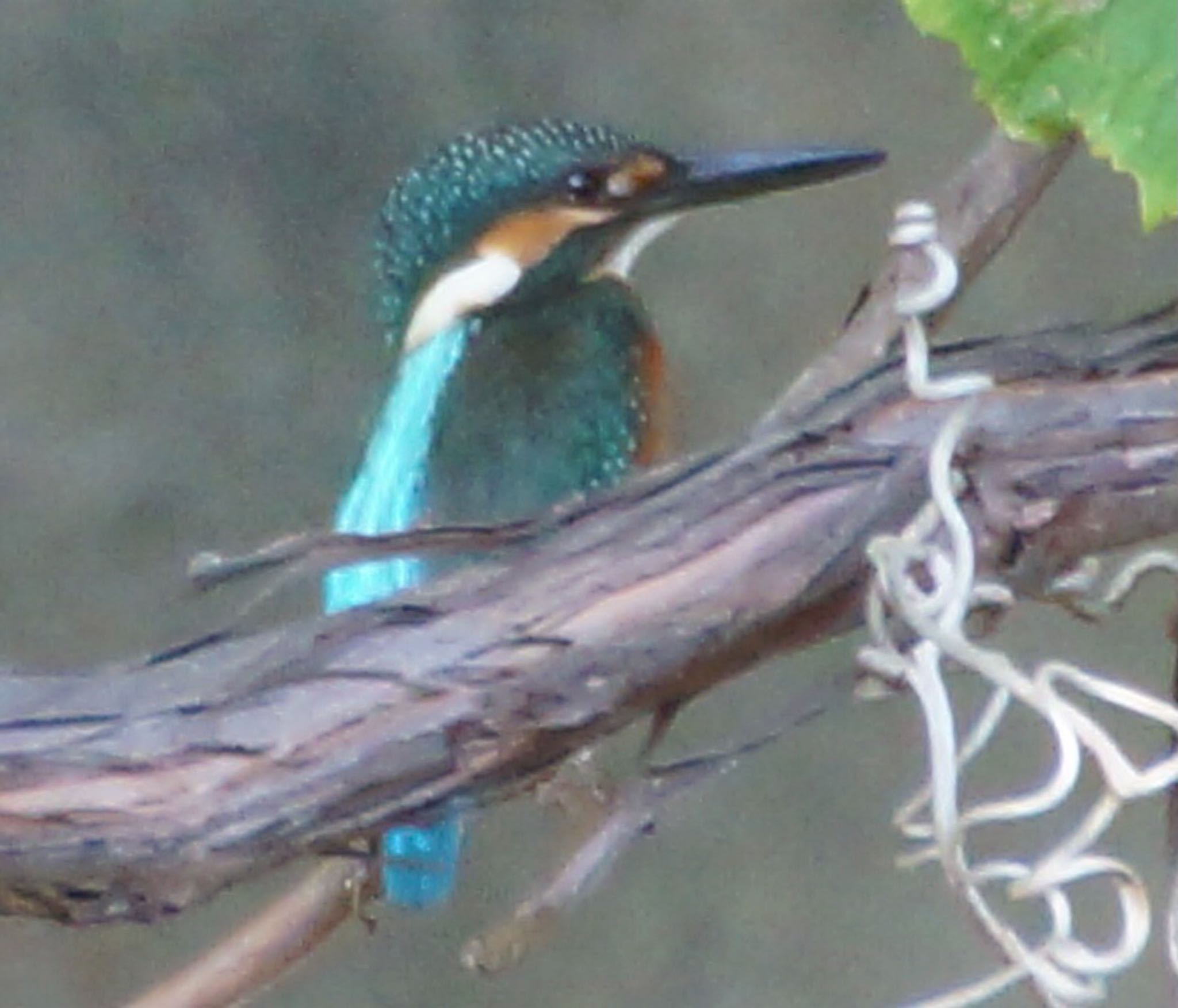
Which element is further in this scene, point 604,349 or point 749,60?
point 749,60

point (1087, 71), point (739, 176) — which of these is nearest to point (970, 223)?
point (739, 176)

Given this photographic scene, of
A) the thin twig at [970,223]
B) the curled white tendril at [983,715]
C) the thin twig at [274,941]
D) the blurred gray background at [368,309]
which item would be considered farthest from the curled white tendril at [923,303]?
the blurred gray background at [368,309]

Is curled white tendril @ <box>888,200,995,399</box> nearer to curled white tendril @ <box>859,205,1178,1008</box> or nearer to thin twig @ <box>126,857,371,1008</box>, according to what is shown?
curled white tendril @ <box>859,205,1178,1008</box>

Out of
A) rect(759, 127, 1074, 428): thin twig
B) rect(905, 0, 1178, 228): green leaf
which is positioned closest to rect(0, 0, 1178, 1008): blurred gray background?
rect(759, 127, 1074, 428): thin twig

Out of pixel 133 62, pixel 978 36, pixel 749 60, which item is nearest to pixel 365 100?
pixel 133 62

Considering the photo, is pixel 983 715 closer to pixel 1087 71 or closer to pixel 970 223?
pixel 1087 71

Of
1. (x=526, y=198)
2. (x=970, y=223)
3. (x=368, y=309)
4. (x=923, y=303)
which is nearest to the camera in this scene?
(x=923, y=303)

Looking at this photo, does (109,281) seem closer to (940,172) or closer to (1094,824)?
(940,172)

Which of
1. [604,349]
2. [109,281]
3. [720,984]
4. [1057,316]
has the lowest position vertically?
[720,984]

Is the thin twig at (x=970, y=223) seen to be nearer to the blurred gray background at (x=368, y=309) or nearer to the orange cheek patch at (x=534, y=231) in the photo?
the orange cheek patch at (x=534, y=231)
